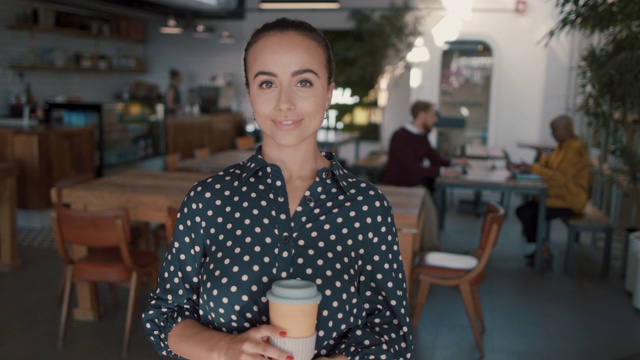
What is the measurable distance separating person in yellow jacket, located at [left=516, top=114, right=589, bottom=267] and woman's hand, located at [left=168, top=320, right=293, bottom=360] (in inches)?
208

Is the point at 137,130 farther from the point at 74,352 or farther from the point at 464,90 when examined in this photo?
the point at 464,90

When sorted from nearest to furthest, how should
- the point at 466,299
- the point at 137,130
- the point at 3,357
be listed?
the point at 3,357
the point at 466,299
the point at 137,130

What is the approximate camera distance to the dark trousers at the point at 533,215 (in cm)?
602

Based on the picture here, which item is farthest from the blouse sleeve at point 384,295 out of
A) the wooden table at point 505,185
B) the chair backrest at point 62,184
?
the wooden table at point 505,185

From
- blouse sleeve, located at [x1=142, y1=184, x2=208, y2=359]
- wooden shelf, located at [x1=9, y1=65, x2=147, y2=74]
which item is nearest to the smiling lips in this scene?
blouse sleeve, located at [x1=142, y1=184, x2=208, y2=359]

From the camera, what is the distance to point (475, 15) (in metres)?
11.0

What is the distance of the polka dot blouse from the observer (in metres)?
1.27

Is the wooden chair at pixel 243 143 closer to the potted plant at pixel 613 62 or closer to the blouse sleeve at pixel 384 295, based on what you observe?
the potted plant at pixel 613 62

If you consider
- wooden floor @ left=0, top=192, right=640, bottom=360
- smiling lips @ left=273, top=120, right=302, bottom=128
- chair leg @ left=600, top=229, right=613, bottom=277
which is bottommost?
wooden floor @ left=0, top=192, right=640, bottom=360

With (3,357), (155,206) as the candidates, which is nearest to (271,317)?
(155,206)

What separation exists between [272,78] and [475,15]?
10.4 meters

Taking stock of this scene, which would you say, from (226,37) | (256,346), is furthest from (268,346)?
(226,37)

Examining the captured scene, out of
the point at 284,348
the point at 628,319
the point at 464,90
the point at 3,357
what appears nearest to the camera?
the point at 284,348

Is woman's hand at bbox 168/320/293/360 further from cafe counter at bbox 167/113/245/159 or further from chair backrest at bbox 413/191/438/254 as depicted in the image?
cafe counter at bbox 167/113/245/159
